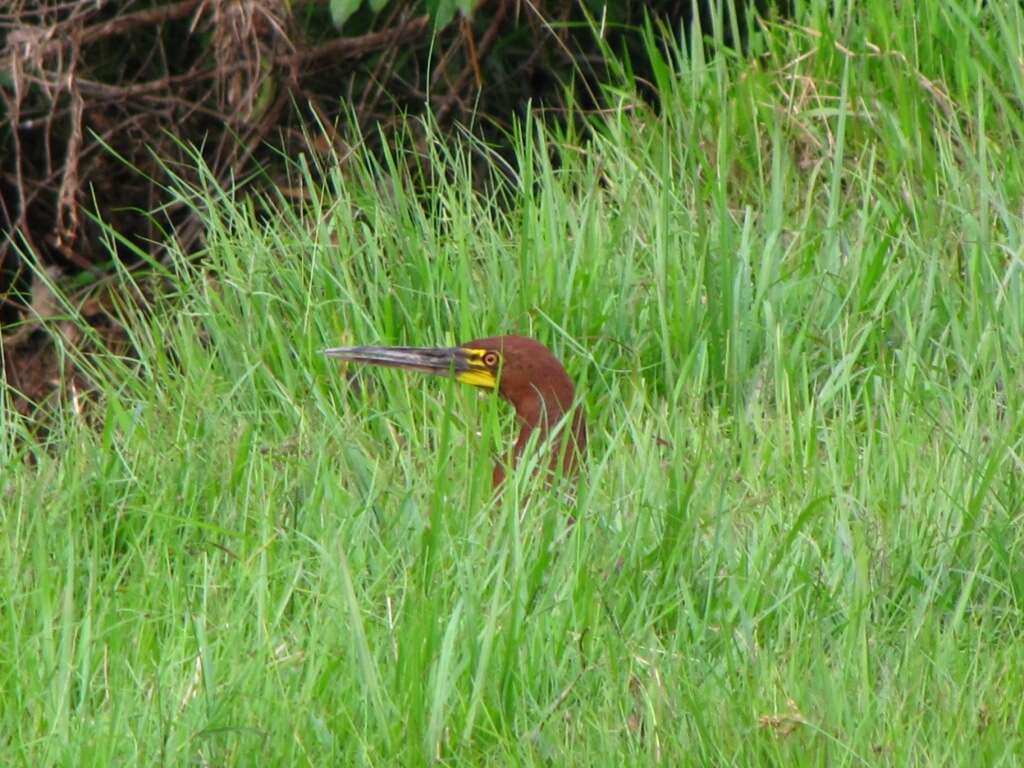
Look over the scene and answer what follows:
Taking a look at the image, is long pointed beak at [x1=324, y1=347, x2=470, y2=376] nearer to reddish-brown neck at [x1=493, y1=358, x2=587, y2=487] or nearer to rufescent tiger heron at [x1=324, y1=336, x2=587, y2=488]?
rufescent tiger heron at [x1=324, y1=336, x2=587, y2=488]

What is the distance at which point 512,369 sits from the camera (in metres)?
3.88

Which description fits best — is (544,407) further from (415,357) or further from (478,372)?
(415,357)

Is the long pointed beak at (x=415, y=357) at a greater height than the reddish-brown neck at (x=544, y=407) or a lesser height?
greater

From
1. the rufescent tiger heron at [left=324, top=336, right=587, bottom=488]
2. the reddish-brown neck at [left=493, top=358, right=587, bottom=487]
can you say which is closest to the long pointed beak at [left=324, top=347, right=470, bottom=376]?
the rufescent tiger heron at [left=324, top=336, right=587, bottom=488]

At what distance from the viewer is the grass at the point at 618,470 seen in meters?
2.68

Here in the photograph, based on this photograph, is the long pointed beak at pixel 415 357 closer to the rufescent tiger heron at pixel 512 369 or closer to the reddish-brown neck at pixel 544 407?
the rufescent tiger heron at pixel 512 369

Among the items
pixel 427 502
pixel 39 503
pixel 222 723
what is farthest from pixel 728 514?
pixel 39 503

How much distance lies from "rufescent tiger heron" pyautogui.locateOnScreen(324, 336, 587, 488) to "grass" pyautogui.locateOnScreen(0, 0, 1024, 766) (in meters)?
0.06

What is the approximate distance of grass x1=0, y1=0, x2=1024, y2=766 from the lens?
8.78 ft

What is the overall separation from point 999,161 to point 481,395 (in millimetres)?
1355

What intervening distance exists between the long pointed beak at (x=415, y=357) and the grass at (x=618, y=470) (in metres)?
0.06

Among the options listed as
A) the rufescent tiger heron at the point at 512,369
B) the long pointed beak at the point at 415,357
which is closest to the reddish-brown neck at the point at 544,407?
the rufescent tiger heron at the point at 512,369

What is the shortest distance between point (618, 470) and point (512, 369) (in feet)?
1.66

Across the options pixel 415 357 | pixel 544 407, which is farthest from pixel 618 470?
pixel 415 357
